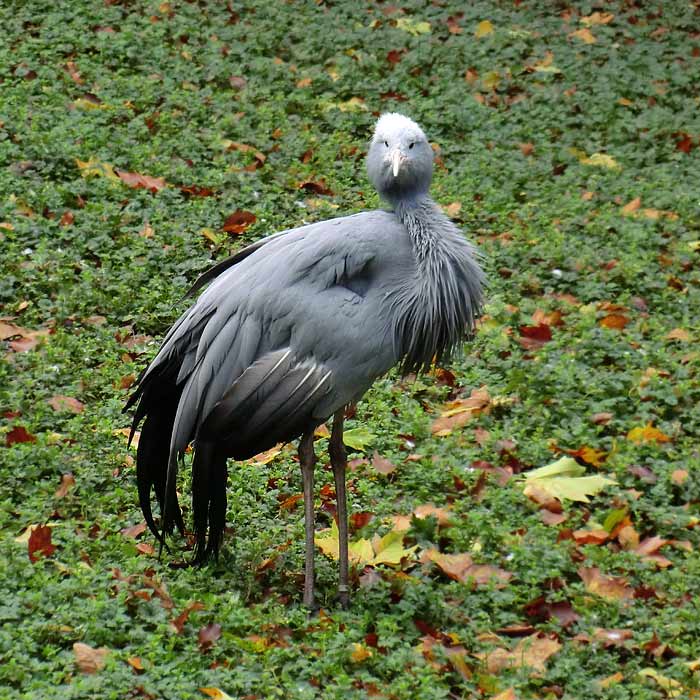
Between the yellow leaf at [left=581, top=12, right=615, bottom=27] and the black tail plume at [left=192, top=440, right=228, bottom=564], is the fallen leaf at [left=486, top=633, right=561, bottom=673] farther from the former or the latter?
the yellow leaf at [left=581, top=12, right=615, bottom=27]

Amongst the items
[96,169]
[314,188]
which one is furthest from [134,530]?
[314,188]

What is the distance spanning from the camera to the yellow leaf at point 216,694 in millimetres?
4352

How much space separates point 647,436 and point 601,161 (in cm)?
399

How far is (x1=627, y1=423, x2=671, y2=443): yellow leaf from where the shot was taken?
654cm

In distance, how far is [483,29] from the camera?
471 inches

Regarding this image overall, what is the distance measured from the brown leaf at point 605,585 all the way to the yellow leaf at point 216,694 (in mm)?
1871

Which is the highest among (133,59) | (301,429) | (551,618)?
(133,59)

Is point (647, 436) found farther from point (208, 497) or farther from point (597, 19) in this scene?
point (597, 19)

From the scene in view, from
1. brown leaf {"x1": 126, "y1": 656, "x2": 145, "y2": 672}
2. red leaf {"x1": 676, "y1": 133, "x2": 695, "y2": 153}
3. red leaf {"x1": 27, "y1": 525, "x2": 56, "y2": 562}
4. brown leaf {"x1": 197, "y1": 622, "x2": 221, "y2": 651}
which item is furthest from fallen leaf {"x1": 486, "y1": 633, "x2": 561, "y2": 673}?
red leaf {"x1": 676, "y1": 133, "x2": 695, "y2": 153}

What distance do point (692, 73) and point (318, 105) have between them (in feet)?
12.5

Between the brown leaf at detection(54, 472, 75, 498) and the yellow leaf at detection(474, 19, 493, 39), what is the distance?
7.67 meters

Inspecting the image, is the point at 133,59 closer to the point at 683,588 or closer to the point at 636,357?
the point at 636,357

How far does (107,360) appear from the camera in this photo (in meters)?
6.92

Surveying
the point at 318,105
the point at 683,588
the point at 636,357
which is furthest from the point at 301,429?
the point at 318,105
